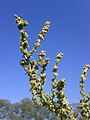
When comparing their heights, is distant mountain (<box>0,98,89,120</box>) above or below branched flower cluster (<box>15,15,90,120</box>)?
above

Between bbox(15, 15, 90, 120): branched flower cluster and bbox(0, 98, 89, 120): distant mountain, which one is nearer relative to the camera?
bbox(15, 15, 90, 120): branched flower cluster

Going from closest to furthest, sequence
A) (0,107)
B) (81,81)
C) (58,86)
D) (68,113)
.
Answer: (58,86)
(68,113)
(81,81)
(0,107)

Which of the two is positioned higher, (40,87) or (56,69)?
(56,69)

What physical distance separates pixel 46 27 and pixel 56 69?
2.50ft

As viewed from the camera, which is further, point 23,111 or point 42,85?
point 23,111

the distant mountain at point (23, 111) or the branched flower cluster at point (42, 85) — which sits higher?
the distant mountain at point (23, 111)

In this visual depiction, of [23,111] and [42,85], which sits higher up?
[23,111]

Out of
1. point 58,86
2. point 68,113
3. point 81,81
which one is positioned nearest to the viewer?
point 58,86

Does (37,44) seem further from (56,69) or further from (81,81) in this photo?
(81,81)

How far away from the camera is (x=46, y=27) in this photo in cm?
645

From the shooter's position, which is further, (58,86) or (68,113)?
(68,113)

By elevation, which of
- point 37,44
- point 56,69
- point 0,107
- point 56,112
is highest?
point 0,107

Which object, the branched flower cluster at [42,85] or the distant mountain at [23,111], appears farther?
the distant mountain at [23,111]

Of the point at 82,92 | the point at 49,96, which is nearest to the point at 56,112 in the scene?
the point at 49,96
